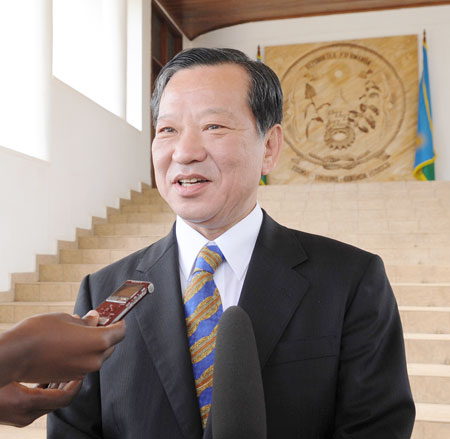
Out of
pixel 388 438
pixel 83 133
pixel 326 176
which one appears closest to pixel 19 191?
pixel 83 133

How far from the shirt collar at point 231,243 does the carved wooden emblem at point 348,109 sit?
30.1ft

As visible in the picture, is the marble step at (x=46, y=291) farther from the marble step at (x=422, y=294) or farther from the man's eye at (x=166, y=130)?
the man's eye at (x=166, y=130)

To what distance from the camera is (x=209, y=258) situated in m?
1.11

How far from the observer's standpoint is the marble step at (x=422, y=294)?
4.12 metres

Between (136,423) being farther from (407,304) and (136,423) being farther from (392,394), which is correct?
(407,304)

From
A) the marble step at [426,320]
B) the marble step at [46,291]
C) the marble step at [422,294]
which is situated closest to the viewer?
the marble step at [426,320]

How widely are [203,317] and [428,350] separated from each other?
275 centimetres

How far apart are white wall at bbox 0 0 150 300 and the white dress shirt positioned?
447 centimetres

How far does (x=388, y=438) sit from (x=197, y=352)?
1.19 feet

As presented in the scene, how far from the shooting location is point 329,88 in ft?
33.9

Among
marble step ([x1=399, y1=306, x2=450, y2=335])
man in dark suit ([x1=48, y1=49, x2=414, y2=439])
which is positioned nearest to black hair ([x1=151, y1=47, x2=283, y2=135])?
man in dark suit ([x1=48, y1=49, x2=414, y2=439])

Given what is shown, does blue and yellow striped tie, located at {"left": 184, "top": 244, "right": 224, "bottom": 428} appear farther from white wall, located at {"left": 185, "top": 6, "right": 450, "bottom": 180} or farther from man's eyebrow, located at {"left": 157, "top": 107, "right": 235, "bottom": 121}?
white wall, located at {"left": 185, "top": 6, "right": 450, "bottom": 180}

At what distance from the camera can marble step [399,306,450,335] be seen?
3.73 metres

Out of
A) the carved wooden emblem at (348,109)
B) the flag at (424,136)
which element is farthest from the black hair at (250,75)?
the carved wooden emblem at (348,109)
